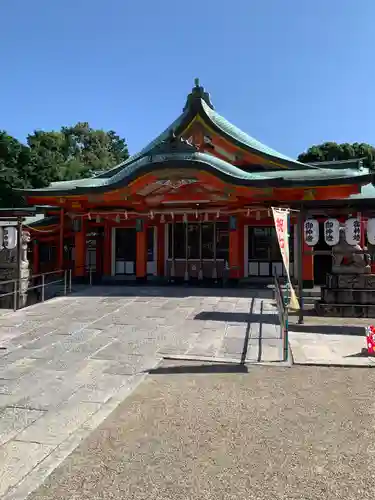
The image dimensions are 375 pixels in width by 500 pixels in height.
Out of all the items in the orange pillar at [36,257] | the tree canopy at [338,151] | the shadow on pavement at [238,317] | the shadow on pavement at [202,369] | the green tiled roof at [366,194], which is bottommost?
the shadow on pavement at [202,369]

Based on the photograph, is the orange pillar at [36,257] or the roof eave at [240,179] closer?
the roof eave at [240,179]

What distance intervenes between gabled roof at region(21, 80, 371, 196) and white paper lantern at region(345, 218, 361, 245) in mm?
2865

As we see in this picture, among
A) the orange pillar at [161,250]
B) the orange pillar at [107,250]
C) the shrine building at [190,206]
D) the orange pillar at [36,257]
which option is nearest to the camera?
the shrine building at [190,206]

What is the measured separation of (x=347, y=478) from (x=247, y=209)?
37.6 ft

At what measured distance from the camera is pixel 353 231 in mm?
10461

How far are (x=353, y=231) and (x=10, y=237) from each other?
397 inches

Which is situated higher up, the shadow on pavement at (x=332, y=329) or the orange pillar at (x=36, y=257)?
the orange pillar at (x=36, y=257)

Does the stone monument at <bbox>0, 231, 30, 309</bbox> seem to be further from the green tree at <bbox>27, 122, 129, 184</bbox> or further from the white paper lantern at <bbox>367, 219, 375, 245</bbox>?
the green tree at <bbox>27, 122, 129, 184</bbox>

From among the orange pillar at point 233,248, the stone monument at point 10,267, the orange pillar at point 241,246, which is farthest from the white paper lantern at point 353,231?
the stone monument at point 10,267

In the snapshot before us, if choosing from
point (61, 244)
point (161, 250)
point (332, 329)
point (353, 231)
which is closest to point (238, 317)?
point (332, 329)

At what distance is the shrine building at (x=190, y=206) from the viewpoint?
1359cm

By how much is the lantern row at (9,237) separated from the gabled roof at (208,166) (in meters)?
2.92

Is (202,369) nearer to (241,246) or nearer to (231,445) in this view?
(231,445)

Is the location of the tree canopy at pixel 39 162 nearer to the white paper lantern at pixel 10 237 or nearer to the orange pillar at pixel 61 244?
the orange pillar at pixel 61 244
